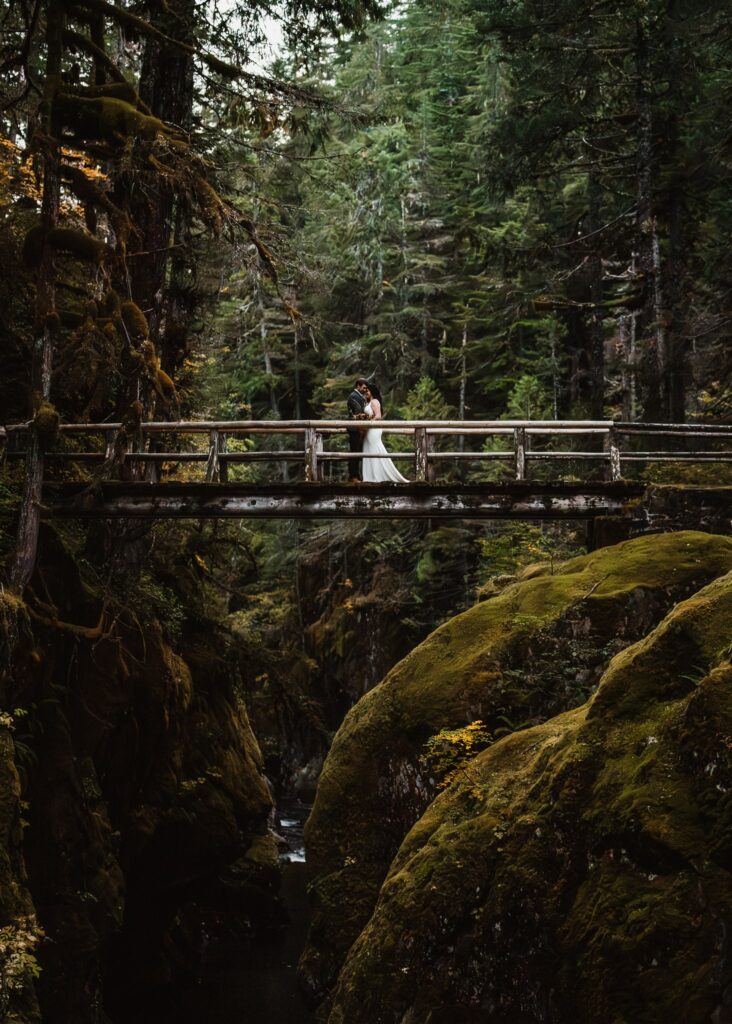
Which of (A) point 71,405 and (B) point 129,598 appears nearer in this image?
(B) point 129,598

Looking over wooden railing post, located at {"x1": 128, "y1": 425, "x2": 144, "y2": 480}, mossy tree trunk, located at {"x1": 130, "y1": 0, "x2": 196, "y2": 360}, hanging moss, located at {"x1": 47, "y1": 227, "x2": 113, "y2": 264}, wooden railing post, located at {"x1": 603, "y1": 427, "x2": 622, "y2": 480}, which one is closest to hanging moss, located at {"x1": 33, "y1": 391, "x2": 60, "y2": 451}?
wooden railing post, located at {"x1": 128, "y1": 425, "x2": 144, "y2": 480}

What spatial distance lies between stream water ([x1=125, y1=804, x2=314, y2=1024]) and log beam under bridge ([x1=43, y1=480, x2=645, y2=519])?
5.63 metres

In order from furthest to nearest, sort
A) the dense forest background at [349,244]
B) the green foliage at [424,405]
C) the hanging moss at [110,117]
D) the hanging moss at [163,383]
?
the green foliage at [424,405]
the dense forest background at [349,244]
the hanging moss at [163,383]
the hanging moss at [110,117]

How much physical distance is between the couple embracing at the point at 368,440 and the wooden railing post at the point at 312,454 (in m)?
1.03

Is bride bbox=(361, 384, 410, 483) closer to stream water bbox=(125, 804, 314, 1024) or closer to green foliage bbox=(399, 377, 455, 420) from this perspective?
stream water bbox=(125, 804, 314, 1024)

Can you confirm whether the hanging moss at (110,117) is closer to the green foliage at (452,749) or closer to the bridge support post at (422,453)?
the bridge support post at (422,453)

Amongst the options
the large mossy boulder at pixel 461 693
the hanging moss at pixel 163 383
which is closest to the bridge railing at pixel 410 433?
the hanging moss at pixel 163 383

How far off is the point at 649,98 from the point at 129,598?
15532 millimetres

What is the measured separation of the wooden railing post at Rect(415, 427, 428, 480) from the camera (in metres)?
14.4

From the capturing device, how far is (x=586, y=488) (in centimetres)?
1430

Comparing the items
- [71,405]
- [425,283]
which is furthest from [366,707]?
[425,283]

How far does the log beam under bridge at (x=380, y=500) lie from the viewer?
1402 centimetres

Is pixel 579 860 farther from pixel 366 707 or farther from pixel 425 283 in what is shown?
pixel 425 283

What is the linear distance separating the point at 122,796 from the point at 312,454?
5.51 m
